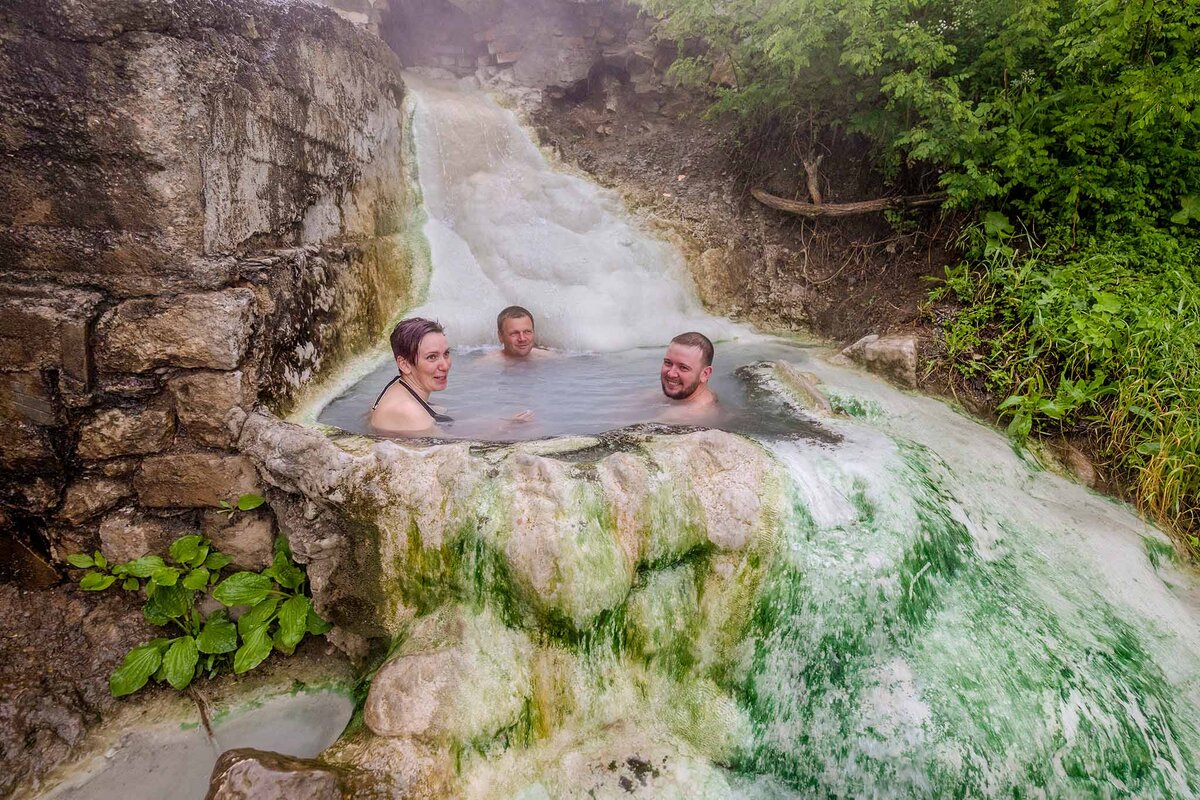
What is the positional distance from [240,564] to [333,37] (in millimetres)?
3377

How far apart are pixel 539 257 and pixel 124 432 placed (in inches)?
145

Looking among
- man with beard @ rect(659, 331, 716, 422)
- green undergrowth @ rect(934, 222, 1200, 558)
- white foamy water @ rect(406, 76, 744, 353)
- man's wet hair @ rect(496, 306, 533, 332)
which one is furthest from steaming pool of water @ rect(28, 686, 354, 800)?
green undergrowth @ rect(934, 222, 1200, 558)

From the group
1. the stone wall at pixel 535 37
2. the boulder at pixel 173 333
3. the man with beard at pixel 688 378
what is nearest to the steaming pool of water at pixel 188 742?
the boulder at pixel 173 333

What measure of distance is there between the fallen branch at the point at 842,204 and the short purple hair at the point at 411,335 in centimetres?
382

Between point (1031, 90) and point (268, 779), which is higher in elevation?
point (1031, 90)

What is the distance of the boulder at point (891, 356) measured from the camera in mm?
4125

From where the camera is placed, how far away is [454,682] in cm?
231

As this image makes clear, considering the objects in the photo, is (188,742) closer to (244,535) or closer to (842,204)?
(244,535)

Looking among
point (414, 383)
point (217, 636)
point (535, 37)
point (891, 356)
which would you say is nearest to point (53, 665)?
point (217, 636)

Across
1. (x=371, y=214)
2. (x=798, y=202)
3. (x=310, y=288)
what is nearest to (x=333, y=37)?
(x=371, y=214)

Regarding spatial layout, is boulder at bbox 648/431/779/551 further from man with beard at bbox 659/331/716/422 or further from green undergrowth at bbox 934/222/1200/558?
green undergrowth at bbox 934/222/1200/558

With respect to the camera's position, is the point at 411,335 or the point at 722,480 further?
the point at 411,335

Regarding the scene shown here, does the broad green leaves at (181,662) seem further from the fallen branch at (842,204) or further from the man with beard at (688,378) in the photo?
the fallen branch at (842,204)

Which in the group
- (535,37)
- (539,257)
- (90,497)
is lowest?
(90,497)
